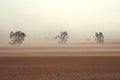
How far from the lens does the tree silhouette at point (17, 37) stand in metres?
1.50

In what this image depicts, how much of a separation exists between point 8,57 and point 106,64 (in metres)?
0.58

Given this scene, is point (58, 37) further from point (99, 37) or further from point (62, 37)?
point (99, 37)

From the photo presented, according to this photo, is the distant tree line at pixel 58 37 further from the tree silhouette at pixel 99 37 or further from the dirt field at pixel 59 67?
the dirt field at pixel 59 67

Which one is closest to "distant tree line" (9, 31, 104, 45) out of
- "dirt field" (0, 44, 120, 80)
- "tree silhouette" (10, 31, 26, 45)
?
"tree silhouette" (10, 31, 26, 45)

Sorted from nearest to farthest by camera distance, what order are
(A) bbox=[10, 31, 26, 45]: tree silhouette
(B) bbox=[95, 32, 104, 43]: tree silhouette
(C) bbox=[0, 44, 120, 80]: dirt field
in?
(C) bbox=[0, 44, 120, 80]: dirt field
(A) bbox=[10, 31, 26, 45]: tree silhouette
(B) bbox=[95, 32, 104, 43]: tree silhouette

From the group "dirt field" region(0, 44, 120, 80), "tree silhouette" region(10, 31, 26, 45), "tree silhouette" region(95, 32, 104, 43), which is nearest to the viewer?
"dirt field" region(0, 44, 120, 80)

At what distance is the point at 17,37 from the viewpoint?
61.6 inches

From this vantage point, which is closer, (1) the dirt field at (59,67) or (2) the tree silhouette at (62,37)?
(1) the dirt field at (59,67)

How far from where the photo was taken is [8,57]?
1127 mm

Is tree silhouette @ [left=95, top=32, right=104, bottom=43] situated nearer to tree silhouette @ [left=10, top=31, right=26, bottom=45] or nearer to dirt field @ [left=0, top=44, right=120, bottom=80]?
dirt field @ [left=0, top=44, right=120, bottom=80]

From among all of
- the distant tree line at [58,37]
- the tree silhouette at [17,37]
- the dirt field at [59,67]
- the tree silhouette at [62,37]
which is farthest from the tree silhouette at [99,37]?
Answer: the tree silhouette at [17,37]

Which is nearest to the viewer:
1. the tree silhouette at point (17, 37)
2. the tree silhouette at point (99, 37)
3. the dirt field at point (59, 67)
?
the dirt field at point (59, 67)

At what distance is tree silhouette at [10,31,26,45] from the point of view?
4.92ft

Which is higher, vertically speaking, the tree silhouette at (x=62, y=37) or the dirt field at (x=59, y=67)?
the tree silhouette at (x=62, y=37)
